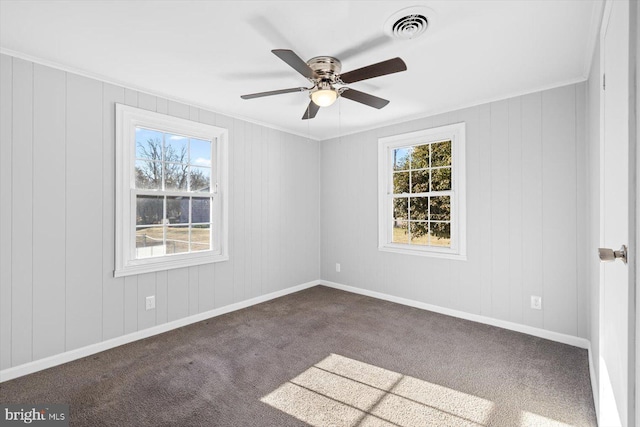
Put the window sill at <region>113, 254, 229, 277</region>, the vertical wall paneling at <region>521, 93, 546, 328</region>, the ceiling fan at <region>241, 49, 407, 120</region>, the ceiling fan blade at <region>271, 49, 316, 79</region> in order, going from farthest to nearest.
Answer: the vertical wall paneling at <region>521, 93, 546, 328</region>
the window sill at <region>113, 254, 229, 277</region>
the ceiling fan at <region>241, 49, 407, 120</region>
the ceiling fan blade at <region>271, 49, 316, 79</region>

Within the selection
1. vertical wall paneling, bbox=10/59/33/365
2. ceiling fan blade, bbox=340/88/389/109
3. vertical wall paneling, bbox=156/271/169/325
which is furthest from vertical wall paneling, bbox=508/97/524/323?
vertical wall paneling, bbox=10/59/33/365

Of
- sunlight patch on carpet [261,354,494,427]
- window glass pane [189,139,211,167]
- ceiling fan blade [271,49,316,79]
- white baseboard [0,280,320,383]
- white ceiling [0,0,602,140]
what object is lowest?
sunlight patch on carpet [261,354,494,427]

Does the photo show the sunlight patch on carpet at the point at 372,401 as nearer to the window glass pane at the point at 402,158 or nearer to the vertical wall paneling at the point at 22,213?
the vertical wall paneling at the point at 22,213

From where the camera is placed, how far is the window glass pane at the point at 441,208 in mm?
3779

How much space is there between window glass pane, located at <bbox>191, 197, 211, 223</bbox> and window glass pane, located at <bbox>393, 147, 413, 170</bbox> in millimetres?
2474

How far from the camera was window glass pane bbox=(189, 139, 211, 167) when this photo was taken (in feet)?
11.8

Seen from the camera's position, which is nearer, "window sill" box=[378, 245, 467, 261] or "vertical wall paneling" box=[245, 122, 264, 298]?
"window sill" box=[378, 245, 467, 261]

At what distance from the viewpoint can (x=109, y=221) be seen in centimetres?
287

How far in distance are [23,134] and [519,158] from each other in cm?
435

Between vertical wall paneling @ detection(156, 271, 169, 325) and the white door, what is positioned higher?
the white door

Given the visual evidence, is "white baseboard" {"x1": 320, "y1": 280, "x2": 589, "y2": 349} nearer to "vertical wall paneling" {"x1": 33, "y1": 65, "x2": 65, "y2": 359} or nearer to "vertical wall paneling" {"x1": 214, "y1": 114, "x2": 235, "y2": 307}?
"vertical wall paneling" {"x1": 214, "y1": 114, "x2": 235, "y2": 307}

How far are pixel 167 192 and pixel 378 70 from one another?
2.46 meters

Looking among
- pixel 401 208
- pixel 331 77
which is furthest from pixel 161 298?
pixel 401 208

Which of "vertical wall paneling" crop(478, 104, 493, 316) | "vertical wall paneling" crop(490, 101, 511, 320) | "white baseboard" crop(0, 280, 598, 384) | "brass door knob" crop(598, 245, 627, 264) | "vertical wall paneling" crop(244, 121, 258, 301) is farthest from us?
"vertical wall paneling" crop(244, 121, 258, 301)
